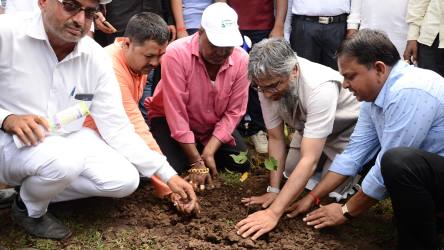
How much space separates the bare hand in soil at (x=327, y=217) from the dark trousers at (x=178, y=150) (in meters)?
1.22

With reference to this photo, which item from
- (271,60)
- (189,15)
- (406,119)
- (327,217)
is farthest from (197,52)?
(406,119)

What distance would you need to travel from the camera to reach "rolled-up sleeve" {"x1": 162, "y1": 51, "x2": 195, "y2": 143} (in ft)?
11.1

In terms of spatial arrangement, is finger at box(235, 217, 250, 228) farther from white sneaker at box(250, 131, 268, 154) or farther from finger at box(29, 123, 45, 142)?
white sneaker at box(250, 131, 268, 154)

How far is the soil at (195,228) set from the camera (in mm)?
2496

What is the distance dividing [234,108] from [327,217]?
4.67 feet

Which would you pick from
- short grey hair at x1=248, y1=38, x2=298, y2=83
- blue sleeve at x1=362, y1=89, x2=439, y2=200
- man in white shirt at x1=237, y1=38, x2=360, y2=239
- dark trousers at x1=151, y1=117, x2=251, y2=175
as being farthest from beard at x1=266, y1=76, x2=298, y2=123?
dark trousers at x1=151, y1=117, x2=251, y2=175

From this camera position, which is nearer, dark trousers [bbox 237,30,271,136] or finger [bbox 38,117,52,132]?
finger [bbox 38,117,52,132]

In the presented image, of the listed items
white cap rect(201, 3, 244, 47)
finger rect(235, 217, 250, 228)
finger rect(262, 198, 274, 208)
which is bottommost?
finger rect(262, 198, 274, 208)

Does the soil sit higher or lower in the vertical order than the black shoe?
lower

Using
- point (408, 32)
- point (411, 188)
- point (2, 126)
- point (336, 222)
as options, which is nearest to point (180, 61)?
point (2, 126)

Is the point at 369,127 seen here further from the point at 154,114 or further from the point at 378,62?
the point at 154,114

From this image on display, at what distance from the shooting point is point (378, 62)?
2273 mm

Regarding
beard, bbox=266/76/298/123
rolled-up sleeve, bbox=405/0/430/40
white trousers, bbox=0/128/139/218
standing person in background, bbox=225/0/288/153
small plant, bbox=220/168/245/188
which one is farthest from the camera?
standing person in background, bbox=225/0/288/153

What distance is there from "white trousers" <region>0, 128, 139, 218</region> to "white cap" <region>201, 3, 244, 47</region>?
48.1 inches
